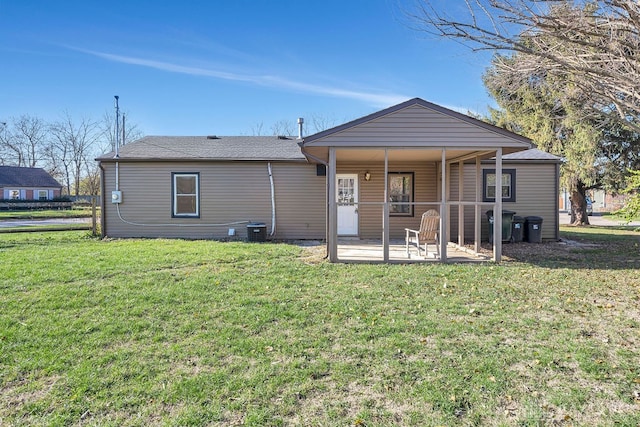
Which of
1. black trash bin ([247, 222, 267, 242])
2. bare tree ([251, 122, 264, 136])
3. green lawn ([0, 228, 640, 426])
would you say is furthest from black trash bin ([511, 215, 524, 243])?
bare tree ([251, 122, 264, 136])

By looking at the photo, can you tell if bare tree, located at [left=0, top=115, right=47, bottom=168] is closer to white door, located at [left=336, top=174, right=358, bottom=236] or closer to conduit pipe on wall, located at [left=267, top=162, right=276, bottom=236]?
conduit pipe on wall, located at [left=267, top=162, right=276, bottom=236]

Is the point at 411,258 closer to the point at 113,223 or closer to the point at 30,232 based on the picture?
the point at 113,223

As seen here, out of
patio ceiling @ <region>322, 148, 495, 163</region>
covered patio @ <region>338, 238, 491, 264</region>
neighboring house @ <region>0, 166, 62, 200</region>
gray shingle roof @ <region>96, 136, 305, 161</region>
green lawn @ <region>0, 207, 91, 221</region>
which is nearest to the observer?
covered patio @ <region>338, 238, 491, 264</region>

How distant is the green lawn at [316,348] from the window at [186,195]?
195 inches

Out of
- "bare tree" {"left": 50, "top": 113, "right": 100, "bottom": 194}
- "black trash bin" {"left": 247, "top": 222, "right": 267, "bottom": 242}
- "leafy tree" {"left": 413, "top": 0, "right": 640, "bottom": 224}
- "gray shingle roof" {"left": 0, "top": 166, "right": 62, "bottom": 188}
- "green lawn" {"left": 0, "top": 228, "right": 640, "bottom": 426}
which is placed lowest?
"green lawn" {"left": 0, "top": 228, "right": 640, "bottom": 426}

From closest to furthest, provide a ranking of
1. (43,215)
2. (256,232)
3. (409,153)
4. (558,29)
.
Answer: (558,29) → (409,153) → (256,232) → (43,215)

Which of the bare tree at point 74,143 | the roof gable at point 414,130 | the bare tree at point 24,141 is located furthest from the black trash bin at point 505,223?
the bare tree at point 24,141

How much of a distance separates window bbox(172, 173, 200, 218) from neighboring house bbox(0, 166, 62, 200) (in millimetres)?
38690

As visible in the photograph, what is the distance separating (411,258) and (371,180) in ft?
13.0

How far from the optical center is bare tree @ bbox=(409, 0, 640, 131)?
499cm

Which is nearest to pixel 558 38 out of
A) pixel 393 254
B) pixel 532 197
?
pixel 393 254

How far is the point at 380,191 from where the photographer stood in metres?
11.2

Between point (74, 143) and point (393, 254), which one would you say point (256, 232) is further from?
point (74, 143)

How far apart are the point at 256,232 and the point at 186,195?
8.25 feet
